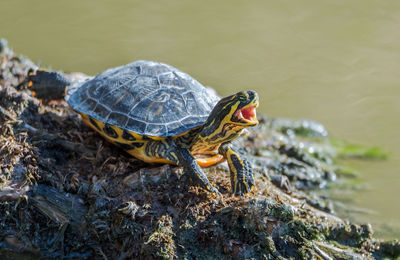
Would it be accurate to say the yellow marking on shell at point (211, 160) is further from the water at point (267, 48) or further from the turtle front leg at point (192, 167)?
the water at point (267, 48)

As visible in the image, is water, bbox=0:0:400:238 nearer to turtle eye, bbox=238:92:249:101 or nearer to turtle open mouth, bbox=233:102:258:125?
turtle open mouth, bbox=233:102:258:125

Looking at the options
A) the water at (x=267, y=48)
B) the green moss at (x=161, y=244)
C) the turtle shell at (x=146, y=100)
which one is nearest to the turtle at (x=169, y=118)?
the turtle shell at (x=146, y=100)

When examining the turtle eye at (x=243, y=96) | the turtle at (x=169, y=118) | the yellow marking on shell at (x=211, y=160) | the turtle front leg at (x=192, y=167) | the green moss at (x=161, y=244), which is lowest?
the green moss at (x=161, y=244)

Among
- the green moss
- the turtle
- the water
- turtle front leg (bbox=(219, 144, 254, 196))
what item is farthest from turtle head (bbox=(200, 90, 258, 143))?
the water

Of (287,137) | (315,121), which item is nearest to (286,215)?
(287,137)

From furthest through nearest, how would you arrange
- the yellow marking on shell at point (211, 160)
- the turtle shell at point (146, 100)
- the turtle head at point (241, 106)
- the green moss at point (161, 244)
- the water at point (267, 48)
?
the water at point (267, 48) < the yellow marking on shell at point (211, 160) < the turtle shell at point (146, 100) < the turtle head at point (241, 106) < the green moss at point (161, 244)

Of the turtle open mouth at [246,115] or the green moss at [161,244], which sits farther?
the turtle open mouth at [246,115]
